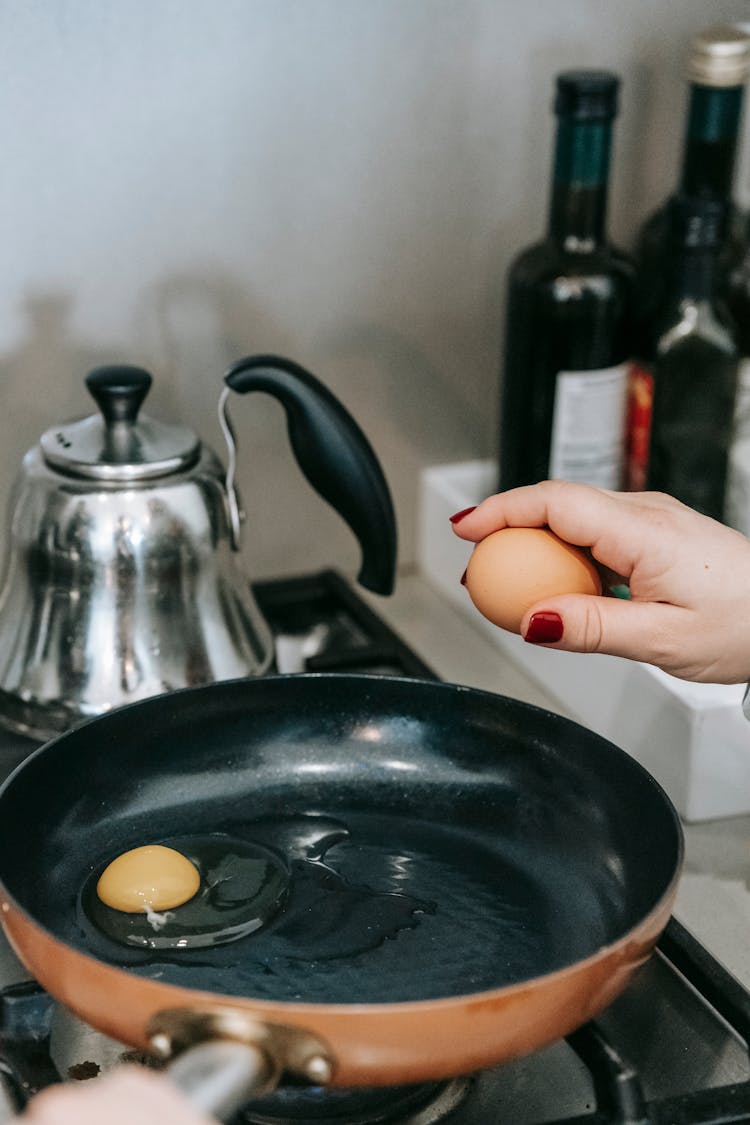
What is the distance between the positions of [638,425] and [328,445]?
29 centimetres

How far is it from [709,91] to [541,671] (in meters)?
0.42

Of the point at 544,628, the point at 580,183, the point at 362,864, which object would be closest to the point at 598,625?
the point at 544,628

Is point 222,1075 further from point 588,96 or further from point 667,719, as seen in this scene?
point 588,96

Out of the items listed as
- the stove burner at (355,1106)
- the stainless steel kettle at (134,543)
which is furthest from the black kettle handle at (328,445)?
the stove burner at (355,1106)

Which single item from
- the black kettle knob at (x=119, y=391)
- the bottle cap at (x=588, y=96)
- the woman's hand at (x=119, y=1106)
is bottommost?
the woman's hand at (x=119, y=1106)

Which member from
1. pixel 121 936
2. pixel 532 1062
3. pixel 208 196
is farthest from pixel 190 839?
pixel 208 196

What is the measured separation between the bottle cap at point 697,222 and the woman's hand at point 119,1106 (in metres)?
0.66

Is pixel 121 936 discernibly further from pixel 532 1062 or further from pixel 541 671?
pixel 541 671

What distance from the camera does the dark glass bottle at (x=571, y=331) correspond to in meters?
0.94

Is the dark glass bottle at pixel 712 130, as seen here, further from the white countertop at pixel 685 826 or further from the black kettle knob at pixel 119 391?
the black kettle knob at pixel 119 391

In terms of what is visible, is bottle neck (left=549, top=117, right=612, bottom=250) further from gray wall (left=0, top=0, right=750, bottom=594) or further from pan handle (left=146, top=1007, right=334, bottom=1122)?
pan handle (left=146, top=1007, right=334, bottom=1122)

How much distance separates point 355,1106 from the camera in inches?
23.6

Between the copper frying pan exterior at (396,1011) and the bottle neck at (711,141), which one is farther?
the bottle neck at (711,141)

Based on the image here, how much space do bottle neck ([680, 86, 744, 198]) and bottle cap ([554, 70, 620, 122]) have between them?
0.32ft
